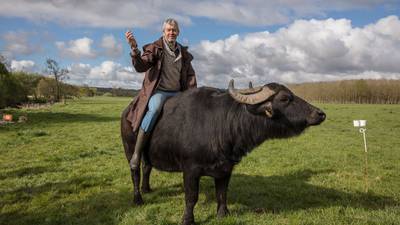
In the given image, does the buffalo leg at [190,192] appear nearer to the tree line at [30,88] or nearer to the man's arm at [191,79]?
the man's arm at [191,79]

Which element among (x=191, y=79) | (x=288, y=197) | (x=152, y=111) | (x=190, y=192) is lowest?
(x=288, y=197)

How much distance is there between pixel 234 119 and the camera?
5531 millimetres

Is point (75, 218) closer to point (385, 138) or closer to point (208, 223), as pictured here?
point (208, 223)

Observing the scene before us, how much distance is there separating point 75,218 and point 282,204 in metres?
3.79

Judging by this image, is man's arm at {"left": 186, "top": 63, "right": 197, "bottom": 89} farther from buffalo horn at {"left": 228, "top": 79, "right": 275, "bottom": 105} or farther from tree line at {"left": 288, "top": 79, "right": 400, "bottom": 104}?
tree line at {"left": 288, "top": 79, "right": 400, "bottom": 104}

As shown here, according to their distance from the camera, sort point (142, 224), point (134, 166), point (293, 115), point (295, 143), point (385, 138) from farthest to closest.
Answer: point (385, 138)
point (295, 143)
point (134, 166)
point (142, 224)
point (293, 115)

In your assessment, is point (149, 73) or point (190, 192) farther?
point (149, 73)

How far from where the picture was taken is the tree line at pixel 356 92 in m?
91.6

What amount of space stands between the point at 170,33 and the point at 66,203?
3.80 metres

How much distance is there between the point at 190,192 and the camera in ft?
18.5

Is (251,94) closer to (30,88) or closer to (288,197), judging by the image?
(288,197)

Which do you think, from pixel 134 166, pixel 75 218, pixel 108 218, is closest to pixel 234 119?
pixel 134 166

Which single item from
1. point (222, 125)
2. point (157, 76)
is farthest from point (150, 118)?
point (222, 125)

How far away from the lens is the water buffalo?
532 cm
